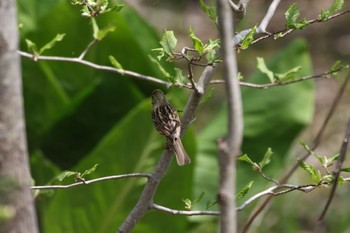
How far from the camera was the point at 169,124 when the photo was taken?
2107 mm

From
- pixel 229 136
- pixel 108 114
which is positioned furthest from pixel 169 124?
pixel 108 114

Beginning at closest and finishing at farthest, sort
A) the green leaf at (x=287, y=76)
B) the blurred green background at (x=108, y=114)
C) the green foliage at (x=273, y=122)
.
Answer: the green leaf at (x=287, y=76), the blurred green background at (x=108, y=114), the green foliage at (x=273, y=122)

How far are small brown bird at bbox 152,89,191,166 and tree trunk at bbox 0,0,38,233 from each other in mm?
788

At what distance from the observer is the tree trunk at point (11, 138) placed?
103 centimetres

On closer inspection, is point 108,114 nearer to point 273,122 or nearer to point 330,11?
point 273,122

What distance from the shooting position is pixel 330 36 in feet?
21.6

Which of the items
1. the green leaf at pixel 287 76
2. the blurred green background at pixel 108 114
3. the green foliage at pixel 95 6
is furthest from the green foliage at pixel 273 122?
the green foliage at pixel 95 6

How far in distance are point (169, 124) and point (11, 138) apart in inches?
42.6

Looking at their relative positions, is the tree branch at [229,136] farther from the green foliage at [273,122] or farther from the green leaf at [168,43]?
the green foliage at [273,122]

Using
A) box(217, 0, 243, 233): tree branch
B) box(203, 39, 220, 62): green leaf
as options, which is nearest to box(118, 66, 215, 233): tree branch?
box(203, 39, 220, 62): green leaf

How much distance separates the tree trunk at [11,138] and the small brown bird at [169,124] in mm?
788

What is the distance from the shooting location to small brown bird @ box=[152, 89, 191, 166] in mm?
1964

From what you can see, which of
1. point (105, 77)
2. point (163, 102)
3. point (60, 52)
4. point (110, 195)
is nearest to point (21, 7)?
point (60, 52)

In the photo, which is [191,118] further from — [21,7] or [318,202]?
[318,202]
